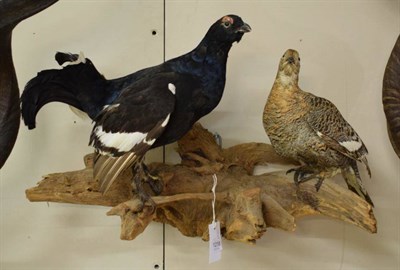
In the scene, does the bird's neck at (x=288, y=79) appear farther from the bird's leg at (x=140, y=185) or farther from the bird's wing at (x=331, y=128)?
the bird's leg at (x=140, y=185)

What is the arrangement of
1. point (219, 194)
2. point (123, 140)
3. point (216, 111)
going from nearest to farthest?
point (123, 140), point (219, 194), point (216, 111)

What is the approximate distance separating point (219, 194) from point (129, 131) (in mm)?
207

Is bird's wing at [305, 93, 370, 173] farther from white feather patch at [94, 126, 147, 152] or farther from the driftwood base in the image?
white feather patch at [94, 126, 147, 152]

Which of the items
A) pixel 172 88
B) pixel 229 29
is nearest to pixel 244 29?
pixel 229 29

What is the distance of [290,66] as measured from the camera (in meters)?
0.85

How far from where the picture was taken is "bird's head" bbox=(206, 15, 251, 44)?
804 millimetres

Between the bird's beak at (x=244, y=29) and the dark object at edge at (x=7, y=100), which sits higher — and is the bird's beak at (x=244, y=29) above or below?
above

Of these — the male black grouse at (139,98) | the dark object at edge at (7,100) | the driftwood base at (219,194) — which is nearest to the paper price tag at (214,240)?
the driftwood base at (219,194)

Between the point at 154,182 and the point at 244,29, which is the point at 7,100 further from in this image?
the point at 244,29

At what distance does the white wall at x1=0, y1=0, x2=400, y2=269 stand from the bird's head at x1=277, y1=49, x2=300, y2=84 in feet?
0.46

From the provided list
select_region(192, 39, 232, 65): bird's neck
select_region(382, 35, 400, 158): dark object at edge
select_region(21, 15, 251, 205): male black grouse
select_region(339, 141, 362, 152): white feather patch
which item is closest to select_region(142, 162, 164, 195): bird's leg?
select_region(21, 15, 251, 205): male black grouse

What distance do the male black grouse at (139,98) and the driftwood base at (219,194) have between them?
0.05 metres

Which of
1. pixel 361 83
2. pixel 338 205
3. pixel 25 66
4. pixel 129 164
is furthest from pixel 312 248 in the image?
pixel 25 66

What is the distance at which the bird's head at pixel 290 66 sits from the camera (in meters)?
0.84
